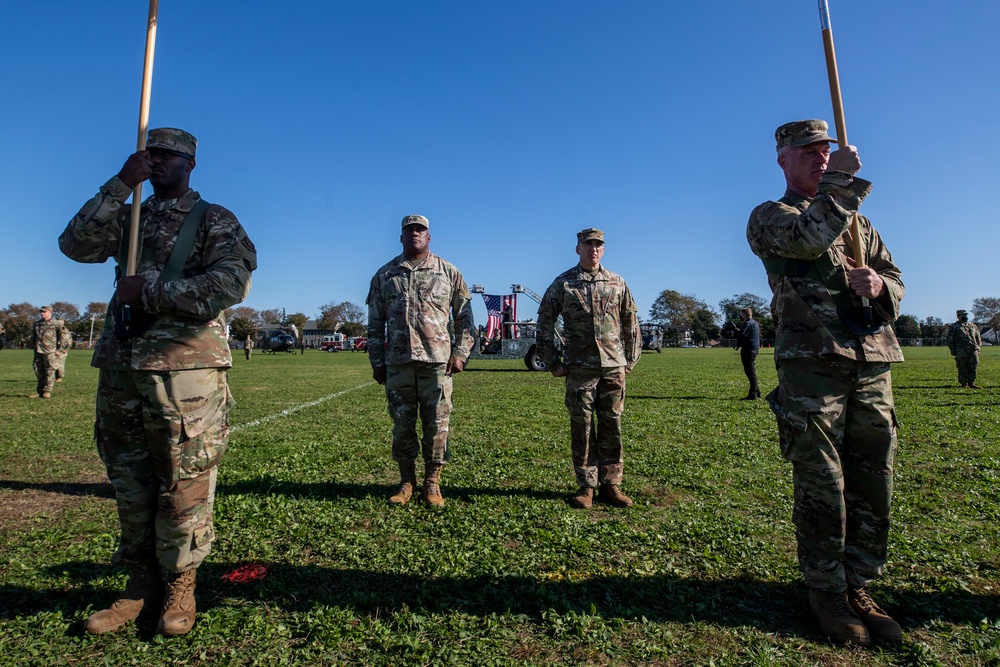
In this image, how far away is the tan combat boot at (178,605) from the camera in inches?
103

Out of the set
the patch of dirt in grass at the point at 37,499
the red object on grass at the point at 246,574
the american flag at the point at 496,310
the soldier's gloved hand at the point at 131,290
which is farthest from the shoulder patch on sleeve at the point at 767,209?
the american flag at the point at 496,310

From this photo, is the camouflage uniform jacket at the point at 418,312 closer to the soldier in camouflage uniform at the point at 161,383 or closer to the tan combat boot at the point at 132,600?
the soldier in camouflage uniform at the point at 161,383

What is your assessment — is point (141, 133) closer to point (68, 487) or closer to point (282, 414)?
point (68, 487)

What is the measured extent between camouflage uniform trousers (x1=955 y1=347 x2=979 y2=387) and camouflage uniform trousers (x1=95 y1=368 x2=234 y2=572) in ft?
54.9

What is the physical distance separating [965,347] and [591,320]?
14284mm

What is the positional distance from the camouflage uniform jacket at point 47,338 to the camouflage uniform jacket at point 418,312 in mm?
11780

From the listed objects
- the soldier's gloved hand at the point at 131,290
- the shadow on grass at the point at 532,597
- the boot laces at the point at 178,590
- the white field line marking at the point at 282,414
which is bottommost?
the shadow on grass at the point at 532,597

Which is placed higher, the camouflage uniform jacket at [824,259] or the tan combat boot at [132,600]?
the camouflage uniform jacket at [824,259]

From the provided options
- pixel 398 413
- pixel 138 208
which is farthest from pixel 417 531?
pixel 138 208

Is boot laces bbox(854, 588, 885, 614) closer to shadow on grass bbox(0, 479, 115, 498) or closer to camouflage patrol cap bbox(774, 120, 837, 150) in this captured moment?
camouflage patrol cap bbox(774, 120, 837, 150)

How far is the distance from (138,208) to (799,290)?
311 centimetres

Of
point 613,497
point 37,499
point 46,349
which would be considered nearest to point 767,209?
point 613,497

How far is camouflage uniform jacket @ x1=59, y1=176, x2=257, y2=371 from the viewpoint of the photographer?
2.65 m

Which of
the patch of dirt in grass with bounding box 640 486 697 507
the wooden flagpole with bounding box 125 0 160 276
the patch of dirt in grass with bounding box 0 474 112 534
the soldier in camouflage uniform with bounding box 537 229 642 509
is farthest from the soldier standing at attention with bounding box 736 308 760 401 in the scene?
the wooden flagpole with bounding box 125 0 160 276
